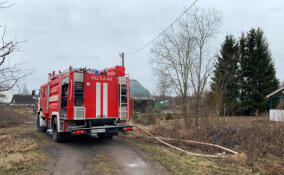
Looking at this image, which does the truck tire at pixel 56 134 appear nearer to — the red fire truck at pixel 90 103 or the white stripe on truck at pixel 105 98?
the red fire truck at pixel 90 103

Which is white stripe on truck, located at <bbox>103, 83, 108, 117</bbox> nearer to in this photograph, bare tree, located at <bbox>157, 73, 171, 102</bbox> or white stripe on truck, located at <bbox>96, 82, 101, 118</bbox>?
white stripe on truck, located at <bbox>96, 82, 101, 118</bbox>

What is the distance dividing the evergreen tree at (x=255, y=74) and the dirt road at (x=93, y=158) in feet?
75.0

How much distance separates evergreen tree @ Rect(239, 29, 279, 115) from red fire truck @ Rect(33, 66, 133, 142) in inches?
877

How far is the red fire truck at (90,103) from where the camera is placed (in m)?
8.42

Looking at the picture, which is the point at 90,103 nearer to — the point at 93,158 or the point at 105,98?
the point at 105,98

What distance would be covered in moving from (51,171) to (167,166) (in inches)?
118

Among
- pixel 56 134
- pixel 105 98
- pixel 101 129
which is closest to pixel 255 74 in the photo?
pixel 105 98

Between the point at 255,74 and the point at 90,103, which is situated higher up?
the point at 255,74

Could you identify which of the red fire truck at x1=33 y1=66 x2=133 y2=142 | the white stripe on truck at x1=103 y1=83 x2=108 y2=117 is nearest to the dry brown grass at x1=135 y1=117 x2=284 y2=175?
the red fire truck at x1=33 y1=66 x2=133 y2=142

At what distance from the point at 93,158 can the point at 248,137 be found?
5249mm

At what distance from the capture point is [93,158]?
7086mm

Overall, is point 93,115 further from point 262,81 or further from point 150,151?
point 262,81

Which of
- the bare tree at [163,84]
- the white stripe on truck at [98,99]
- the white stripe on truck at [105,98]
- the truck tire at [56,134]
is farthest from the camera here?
the bare tree at [163,84]

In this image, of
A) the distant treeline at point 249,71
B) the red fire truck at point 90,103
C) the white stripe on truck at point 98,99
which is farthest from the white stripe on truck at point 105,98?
the distant treeline at point 249,71
